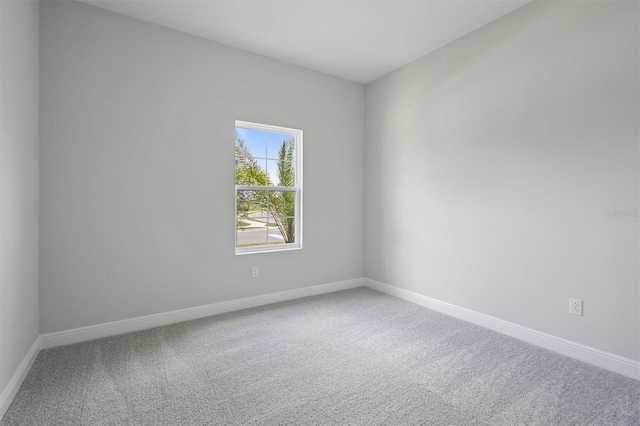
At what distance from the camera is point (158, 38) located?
2.91 meters

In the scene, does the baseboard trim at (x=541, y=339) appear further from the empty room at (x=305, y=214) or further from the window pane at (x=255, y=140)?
the window pane at (x=255, y=140)

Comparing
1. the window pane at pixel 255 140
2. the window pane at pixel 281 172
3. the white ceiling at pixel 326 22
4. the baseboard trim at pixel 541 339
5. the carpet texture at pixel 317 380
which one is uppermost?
the white ceiling at pixel 326 22

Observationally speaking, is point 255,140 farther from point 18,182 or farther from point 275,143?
point 18,182

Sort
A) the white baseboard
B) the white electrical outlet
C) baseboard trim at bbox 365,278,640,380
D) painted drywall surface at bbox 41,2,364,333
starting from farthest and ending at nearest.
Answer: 1. painted drywall surface at bbox 41,2,364,333
2. the white electrical outlet
3. baseboard trim at bbox 365,278,640,380
4. the white baseboard

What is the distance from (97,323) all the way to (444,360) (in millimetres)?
2839

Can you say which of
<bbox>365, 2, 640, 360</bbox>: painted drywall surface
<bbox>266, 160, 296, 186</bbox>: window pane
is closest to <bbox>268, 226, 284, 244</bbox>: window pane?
<bbox>266, 160, 296, 186</bbox>: window pane

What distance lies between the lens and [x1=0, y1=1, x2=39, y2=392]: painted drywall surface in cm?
175

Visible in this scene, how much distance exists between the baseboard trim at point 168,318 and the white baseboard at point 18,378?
0.54 ft

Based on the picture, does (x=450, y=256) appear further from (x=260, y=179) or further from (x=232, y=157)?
(x=232, y=157)

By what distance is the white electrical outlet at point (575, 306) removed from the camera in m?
2.34

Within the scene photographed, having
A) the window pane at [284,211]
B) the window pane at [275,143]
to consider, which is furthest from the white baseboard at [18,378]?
the window pane at [275,143]

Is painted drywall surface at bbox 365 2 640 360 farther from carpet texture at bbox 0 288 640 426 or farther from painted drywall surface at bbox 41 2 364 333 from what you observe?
painted drywall surface at bbox 41 2 364 333

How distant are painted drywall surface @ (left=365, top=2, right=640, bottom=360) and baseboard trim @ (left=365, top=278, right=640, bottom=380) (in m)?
0.05

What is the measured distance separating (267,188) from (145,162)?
1.26 meters
